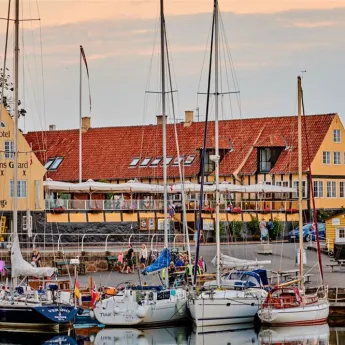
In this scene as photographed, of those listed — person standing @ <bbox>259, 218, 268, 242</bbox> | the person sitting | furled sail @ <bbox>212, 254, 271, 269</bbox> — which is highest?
person standing @ <bbox>259, 218, 268, 242</bbox>

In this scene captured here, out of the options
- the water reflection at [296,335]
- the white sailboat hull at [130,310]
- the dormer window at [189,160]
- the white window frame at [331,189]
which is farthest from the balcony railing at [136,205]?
the water reflection at [296,335]

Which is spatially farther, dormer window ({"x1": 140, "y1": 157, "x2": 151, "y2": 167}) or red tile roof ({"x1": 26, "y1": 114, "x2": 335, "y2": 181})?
dormer window ({"x1": 140, "y1": 157, "x2": 151, "y2": 167})

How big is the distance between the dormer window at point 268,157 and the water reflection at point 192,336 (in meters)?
39.8

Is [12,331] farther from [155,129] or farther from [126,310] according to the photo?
[155,129]

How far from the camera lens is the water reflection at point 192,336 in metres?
49.0

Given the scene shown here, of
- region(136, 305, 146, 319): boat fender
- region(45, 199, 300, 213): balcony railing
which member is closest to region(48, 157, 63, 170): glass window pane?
region(45, 199, 300, 213): balcony railing

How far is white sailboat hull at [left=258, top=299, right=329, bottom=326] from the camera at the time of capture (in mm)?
51531

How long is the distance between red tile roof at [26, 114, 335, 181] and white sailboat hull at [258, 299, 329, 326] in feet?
125

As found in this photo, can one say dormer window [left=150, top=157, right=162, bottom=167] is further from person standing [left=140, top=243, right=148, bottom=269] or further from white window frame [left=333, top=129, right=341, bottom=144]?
person standing [left=140, top=243, right=148, bottom=269]

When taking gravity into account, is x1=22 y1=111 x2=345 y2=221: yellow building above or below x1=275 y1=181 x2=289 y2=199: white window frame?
above

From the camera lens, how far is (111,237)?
77.1m

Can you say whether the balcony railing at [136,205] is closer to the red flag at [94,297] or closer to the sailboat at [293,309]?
the red flag at [94,297]

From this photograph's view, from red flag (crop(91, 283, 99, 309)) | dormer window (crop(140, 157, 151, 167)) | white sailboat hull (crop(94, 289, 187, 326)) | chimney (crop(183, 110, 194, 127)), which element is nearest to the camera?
white sailboat hull (crop(94, 289, 187, 326))

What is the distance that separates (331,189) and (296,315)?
4159 centimetres
